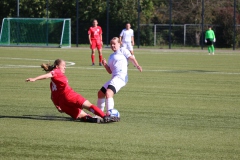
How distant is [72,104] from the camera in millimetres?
10797

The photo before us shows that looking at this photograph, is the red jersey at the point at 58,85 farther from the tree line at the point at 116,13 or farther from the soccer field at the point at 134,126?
the tree line at the point at 116,13

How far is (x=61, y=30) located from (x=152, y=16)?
1036cm

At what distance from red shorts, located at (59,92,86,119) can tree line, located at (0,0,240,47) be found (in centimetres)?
4112

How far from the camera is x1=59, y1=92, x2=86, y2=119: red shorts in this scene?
424 inches

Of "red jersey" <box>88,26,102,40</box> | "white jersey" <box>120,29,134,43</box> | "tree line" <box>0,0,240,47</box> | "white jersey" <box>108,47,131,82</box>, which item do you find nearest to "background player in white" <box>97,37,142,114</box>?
"white jersey" <box>108,47,131,82</box>

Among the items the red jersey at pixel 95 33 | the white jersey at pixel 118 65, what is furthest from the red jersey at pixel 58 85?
the red jersey at pixel 95 33

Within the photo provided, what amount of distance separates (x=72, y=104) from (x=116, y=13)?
43073 millimetres

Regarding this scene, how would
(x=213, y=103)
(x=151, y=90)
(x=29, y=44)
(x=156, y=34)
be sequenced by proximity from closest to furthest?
(x=213, y=103)
(x=151, y=90)
(x=29, y=44)
(x=156, y=34)

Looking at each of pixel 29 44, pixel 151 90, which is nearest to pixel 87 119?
pixel 151 90

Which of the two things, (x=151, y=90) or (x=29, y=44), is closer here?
(x=151, y=90)

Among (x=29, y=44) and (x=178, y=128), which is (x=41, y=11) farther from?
(x=178, y=128)

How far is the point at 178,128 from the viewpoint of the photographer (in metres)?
10.1

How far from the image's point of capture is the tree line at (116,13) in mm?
52713

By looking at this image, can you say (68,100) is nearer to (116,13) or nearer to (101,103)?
(101,103)
